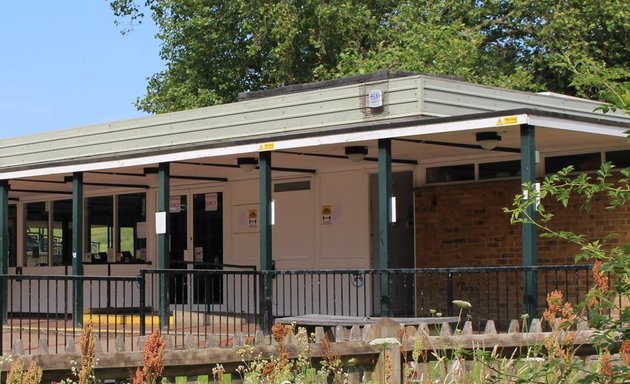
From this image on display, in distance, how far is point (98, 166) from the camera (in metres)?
17.5

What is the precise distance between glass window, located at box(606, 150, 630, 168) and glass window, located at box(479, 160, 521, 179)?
156 centimetres

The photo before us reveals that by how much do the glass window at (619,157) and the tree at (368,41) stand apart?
12482 millimetres

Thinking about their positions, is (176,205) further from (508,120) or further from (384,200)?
(508,120)

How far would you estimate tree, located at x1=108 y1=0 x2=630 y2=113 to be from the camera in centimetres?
2978

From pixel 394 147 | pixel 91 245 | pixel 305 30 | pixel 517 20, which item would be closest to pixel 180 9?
pixel 305 30

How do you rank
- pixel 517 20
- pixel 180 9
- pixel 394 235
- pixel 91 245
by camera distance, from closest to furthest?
pixel 394 235 < pixel 91 245 < pixel 517 20 < pixel 180 9

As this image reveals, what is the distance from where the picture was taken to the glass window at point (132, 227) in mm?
22188

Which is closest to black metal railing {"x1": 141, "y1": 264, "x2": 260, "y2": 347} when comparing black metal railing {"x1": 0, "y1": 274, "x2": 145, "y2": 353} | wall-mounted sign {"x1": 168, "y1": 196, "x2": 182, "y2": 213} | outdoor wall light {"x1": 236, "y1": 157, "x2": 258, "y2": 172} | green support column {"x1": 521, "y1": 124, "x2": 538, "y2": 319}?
black metal railing {"x1": 0, "y1": 274, "x2": 145, "y2": 353}

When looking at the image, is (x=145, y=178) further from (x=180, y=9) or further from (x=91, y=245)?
(x=180, y=9)

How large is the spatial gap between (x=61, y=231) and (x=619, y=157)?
13.3 m

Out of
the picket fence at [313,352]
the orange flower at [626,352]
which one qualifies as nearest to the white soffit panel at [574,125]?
the picket fence at [313,352]

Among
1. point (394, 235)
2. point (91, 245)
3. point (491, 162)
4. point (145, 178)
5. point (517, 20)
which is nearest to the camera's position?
point (491, 162)

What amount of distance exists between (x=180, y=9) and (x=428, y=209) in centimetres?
1963

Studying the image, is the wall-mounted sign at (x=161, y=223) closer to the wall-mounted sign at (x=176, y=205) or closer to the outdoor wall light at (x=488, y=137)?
the wall-mounted sign at (x=176, y=205)
